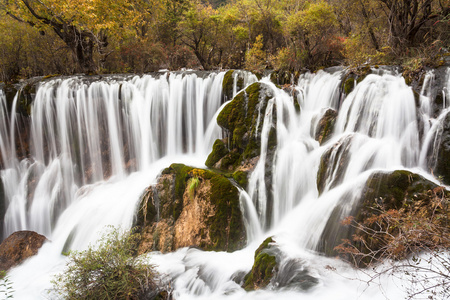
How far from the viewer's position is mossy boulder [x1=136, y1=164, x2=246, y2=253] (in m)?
6.87

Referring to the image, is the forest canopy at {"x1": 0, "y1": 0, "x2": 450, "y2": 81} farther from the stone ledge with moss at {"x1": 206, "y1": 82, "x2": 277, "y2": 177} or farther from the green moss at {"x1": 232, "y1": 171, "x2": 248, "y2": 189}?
the green moss at {"x1": 232, "y1": 171, "x2": 248, "y2": 189}

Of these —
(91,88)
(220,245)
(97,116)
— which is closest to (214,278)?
(220,245)

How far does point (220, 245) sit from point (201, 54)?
16.3 m

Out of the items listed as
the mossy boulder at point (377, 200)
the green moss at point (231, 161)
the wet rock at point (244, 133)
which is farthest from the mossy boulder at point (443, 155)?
the green moss at point (231, 161)

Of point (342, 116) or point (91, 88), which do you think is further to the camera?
point (91, 88)

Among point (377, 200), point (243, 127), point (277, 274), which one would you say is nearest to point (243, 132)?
point (243, 127)

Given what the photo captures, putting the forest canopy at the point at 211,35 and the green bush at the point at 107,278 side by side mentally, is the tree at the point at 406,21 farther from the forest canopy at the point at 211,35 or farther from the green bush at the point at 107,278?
the green bush at the point at 107,278

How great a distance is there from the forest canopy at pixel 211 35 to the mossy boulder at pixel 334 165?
12.6 ft

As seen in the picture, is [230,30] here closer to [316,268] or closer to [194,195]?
[194,195]

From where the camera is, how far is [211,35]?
754 inches

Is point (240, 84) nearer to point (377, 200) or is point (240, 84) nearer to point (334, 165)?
point (334, 165)

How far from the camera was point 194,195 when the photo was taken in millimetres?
7324

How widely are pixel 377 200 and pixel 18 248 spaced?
380 inches

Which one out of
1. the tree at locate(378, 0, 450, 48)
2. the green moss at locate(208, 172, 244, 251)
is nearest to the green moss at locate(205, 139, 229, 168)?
the green moss at locate(208, 172, 244, 251)
